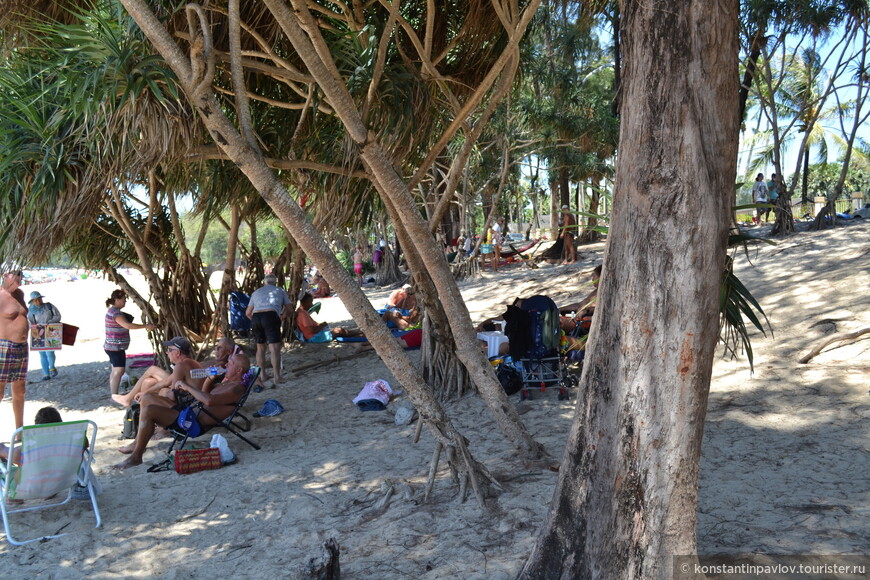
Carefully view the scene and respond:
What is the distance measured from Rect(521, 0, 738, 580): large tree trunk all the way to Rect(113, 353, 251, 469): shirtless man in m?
3.95

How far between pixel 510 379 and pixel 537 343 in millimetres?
465

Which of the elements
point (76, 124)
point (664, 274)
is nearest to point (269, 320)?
point (76, 124)

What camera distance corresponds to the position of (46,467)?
4246 millimetres

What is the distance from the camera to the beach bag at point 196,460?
16.8 ft

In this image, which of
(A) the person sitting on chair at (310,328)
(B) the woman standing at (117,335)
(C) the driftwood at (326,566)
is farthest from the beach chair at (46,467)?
(A) the person sitting on chair at (310,328)

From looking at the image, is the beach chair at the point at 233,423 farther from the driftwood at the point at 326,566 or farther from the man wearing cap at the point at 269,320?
the driftwood at the point at 326,566

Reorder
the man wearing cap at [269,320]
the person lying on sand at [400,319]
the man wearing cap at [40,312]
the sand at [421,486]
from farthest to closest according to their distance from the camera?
the person lying on sand at [400,319] → the man wearing cap at [269,320] → the man wearing cap at [40,312] → the sand at [421,486]

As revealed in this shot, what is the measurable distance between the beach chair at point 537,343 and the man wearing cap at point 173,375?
277cm

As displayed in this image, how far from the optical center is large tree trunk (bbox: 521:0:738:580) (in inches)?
90.7

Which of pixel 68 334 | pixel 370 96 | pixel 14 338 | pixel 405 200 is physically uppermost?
pixel 370 96

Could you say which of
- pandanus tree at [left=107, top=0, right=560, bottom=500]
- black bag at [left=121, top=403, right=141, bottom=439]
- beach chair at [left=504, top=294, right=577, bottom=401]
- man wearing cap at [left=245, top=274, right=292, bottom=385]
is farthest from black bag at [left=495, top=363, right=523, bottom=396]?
black bag at [left=121, top=403, right=141, bottom=439]

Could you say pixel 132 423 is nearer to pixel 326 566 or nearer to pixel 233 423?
pixel 233 423

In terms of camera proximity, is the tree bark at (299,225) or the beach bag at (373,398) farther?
the beach bag at (373,398)

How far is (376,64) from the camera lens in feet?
16.1
